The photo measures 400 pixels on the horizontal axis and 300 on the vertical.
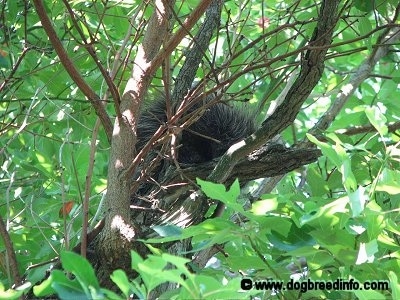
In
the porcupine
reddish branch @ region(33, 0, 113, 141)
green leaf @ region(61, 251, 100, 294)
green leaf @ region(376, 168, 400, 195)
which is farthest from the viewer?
the porcupine

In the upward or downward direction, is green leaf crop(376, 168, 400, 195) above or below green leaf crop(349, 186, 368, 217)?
above

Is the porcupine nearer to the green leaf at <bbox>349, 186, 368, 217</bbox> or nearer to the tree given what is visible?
the tree

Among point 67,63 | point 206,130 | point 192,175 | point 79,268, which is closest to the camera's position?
point 79,268

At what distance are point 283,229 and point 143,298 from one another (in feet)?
1.11

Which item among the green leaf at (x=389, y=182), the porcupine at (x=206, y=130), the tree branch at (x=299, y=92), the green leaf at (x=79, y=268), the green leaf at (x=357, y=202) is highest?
the porcupine at (x=206, y=130)

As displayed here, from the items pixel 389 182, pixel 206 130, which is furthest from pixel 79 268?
pixel 206 130

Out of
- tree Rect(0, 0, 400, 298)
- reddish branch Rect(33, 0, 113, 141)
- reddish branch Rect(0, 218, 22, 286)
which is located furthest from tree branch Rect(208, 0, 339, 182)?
reddish branch Rect(0, 218, 22, 286)

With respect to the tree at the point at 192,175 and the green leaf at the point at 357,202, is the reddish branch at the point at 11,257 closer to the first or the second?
the tree at the point at 192,175

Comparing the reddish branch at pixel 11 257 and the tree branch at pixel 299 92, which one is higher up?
the tree branch at pixel 299 92

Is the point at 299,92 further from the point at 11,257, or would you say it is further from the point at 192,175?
the point at 11,257

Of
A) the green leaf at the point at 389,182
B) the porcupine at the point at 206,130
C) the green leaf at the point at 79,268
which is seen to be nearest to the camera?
the green leaf at the point at 79,268

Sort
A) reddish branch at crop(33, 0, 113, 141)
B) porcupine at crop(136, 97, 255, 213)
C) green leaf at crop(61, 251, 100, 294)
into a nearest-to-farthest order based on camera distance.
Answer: green leaf at crop(61, 251, 100, 294), reddish branch at crop(33, 0, 113, 141), porcupine at crop(136, 97, 255, 213)

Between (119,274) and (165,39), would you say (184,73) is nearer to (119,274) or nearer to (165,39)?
(165,39)

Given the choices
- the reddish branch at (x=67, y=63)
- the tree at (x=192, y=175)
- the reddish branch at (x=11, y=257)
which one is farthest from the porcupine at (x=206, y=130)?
the reddish branch at (x=11, y=257)
